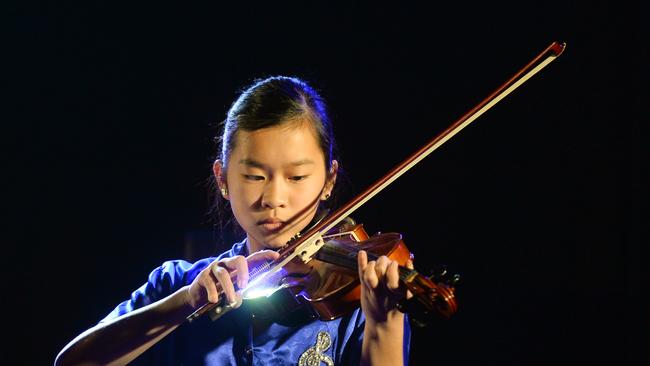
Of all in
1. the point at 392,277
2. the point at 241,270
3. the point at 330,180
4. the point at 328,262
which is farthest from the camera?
the point at 330,180

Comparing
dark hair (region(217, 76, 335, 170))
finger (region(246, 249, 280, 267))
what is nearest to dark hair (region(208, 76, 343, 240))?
dark hair (region(217, 76, 335, 170))

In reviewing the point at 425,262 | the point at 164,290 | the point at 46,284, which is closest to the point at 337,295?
the point at 164,290

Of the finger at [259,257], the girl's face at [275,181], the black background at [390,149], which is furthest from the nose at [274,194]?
the black background at [390,149]

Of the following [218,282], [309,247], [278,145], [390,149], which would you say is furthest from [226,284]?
[390,149]

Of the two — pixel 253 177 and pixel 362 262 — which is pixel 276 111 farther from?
pixel 362 262

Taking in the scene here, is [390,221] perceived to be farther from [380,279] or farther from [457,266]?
[380,279]

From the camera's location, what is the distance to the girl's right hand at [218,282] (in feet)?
3.60

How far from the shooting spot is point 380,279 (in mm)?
1035

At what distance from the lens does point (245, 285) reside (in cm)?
112

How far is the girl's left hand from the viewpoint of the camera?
101cm

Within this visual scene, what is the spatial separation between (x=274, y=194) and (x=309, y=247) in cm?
13

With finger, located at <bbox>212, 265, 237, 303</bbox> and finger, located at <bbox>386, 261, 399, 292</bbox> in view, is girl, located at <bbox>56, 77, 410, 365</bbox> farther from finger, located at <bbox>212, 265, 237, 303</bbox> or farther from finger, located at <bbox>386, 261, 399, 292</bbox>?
finger, located at <bbox>386, 261, 399, 292</bbox>

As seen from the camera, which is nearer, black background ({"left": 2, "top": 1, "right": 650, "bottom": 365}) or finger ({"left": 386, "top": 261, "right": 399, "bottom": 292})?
finger ({"left": 386, "top": 261, "right": 399, "bottom": 292})

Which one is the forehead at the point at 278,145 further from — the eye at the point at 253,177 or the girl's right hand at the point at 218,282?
the girl's right hand at the point at 218,282
